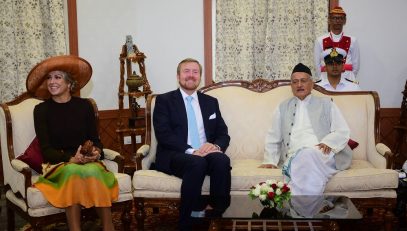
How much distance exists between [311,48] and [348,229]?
10.5 ft

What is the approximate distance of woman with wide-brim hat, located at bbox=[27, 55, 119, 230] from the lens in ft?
10.4

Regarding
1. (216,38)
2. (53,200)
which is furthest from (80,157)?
→ (216,38)

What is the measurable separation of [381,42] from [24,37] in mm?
4059

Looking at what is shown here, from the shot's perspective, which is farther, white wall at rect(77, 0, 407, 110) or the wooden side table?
white wall at rect(77, 0, 407, 110)

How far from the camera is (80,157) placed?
3275 millimetres

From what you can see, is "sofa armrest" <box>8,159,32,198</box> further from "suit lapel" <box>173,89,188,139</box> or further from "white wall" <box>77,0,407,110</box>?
"white wall" <box>77,0,407,110</box>

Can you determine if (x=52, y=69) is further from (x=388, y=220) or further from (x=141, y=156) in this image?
(x=388, y=220)

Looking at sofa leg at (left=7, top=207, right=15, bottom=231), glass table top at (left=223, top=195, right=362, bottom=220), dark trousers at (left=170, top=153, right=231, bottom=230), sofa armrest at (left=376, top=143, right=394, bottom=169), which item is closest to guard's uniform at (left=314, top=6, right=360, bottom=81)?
sofa armrest at (left=376, top=143, right=394, bottom=169)

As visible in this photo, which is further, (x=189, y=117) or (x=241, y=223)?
(x=189, y=117)

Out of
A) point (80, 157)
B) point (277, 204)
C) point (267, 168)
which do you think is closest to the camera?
point (277, 204)

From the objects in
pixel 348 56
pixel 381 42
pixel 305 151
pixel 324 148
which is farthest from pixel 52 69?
pixel 381 42

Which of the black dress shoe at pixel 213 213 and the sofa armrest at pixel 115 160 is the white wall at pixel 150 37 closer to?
the sofa armrest at pixel 115 160

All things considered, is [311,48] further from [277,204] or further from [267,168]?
[277,204]

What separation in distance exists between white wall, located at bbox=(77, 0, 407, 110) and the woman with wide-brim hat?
199 centimetres
